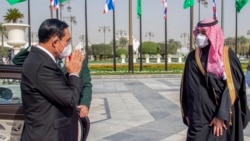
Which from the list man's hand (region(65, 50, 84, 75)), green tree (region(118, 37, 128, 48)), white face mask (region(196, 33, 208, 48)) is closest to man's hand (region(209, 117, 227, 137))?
white face mask (region(196, 33, 208, 48))

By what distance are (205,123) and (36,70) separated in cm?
171

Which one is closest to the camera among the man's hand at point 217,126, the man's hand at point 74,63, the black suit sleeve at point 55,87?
the black suit sleeve at point 55,87

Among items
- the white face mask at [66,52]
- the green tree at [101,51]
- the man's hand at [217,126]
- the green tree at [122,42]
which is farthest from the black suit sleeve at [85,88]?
the green tree at [122,42]

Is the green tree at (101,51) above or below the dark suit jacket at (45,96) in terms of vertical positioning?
above

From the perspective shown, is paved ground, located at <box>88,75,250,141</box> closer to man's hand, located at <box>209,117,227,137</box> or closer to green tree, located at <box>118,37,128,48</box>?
man's hand, located at <box>209,117,227,137</box>

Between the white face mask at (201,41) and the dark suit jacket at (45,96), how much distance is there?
1410mm

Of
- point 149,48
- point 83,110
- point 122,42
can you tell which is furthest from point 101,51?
point 83,110

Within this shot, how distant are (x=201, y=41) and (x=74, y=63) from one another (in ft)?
4.46

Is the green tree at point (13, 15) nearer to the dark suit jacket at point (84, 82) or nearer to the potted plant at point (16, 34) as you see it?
the potted plant at point (16, 34)

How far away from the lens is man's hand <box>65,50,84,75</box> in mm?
2520

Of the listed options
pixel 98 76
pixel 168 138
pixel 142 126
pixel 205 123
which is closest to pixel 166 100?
pixel 142 126

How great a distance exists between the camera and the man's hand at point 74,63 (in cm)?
252

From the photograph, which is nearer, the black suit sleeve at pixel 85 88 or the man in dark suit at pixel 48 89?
the man in dark suit at pixel 48 89

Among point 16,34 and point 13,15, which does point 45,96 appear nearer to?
point 16,34
